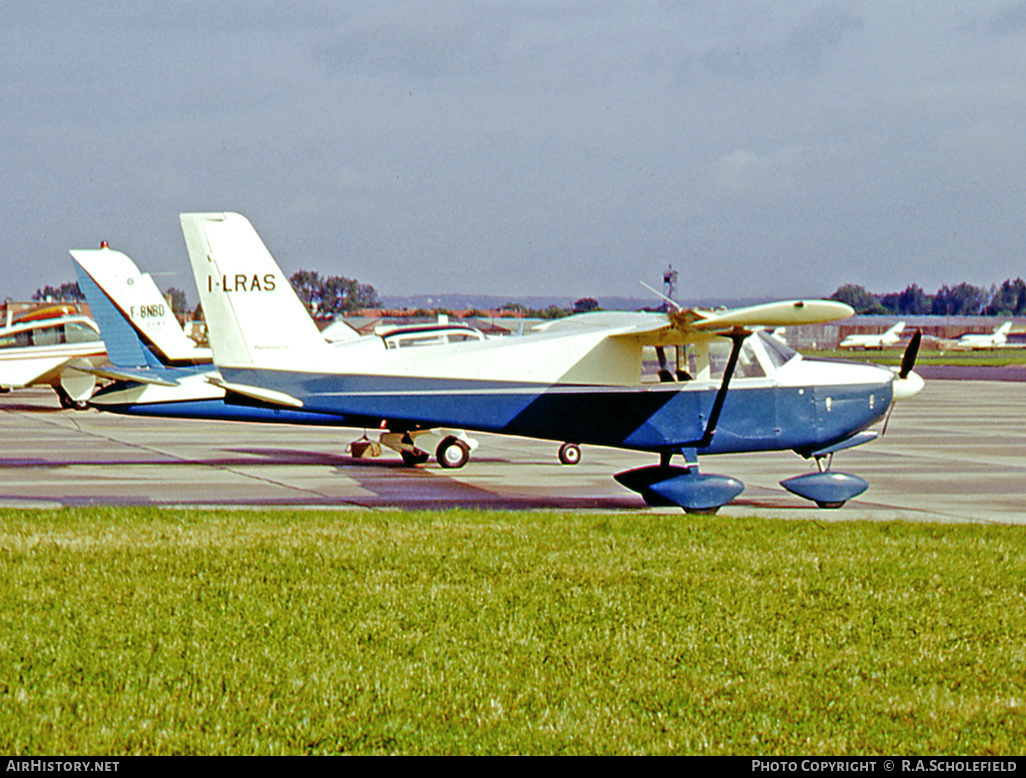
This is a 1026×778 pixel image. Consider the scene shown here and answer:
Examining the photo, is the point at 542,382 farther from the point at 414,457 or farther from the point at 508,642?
the point at 508,642

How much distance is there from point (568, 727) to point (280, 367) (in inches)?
359

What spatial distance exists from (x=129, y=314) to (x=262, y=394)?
12691mm

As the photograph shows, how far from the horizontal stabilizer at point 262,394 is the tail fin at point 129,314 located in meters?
10.9

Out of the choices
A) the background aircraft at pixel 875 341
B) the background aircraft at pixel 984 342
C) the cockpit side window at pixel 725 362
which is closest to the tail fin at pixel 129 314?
the cockpit side window at pixel 725 362

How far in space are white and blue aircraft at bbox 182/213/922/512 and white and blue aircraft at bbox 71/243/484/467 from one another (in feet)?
1.65

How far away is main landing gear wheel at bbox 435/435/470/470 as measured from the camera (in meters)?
17.5

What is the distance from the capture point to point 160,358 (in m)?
24.7

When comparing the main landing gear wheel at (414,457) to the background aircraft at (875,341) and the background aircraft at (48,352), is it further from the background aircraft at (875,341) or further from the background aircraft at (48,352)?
the background aircraft at (875,341)

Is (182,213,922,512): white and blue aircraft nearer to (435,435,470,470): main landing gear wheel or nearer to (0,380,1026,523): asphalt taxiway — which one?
(0,380,1026,523): asphalt taxiway

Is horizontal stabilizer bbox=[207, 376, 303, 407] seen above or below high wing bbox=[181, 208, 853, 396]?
below

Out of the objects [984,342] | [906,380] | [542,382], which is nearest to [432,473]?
[542,382]

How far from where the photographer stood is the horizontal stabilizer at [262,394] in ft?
43.6

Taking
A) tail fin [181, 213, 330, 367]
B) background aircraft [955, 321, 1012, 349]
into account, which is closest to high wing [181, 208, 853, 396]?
tail fin [181, 213, 330, 367]

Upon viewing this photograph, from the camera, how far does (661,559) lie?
8648 millimetres
